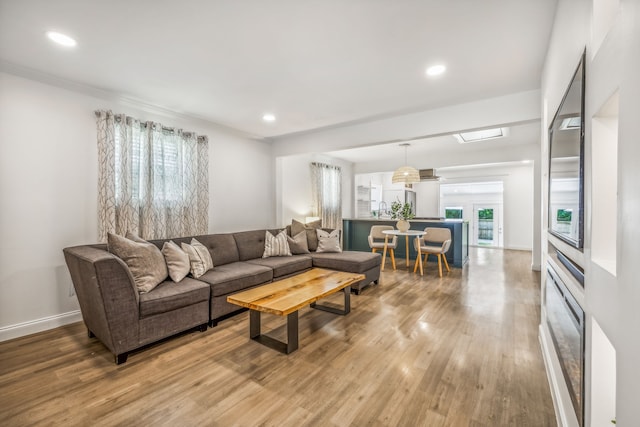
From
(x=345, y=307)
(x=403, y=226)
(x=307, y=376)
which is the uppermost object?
(x=403, y=226)

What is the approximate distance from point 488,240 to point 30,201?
32.1 feet

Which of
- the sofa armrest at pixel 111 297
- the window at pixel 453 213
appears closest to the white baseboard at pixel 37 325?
the sofa armrest at pixel 111 297

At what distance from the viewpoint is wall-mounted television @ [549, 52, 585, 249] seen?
1150 millimetres

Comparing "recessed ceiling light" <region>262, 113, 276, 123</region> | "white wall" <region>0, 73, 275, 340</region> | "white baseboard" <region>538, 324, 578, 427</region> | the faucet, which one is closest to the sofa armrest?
"white wall" <region>0, 73, 275, 340</region>

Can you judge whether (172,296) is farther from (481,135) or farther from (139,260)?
(481,135)

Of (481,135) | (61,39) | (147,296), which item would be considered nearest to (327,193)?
(481,135)

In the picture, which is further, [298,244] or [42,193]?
[298,244]

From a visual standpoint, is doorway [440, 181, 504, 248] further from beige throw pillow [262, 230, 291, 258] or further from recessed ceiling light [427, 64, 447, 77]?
recessed ceiling light [427, 64, 447, 77]

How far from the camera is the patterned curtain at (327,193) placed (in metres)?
6.38

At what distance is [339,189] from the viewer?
7215mm

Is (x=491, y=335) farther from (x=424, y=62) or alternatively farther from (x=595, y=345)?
(x=424, y=62)

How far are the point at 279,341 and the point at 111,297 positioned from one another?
4.46 feet

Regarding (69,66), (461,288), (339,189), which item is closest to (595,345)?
(461,288)

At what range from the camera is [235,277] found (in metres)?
3.07
